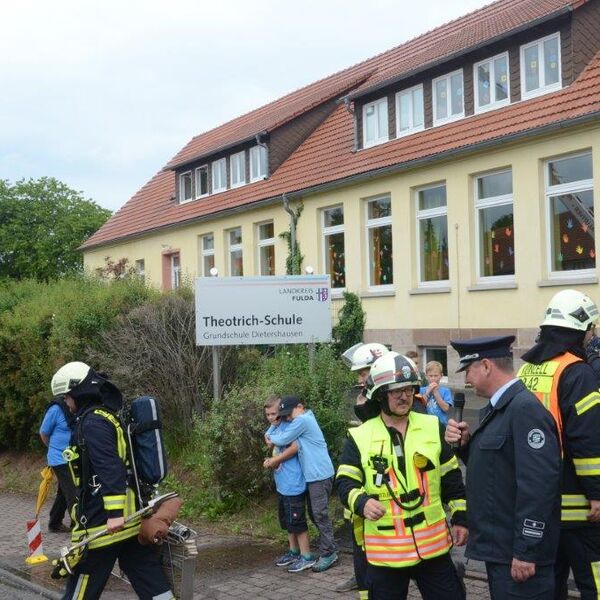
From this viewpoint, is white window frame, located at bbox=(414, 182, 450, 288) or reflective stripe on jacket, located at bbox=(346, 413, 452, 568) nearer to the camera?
reflective stripe on jacket, located at bbox=(346, 413, 452, 568)

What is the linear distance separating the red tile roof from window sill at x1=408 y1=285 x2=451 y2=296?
8.88 feet

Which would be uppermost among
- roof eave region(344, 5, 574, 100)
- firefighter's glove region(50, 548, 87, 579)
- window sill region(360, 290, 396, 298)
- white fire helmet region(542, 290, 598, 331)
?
roof eave region(344, 5, 574, 100)

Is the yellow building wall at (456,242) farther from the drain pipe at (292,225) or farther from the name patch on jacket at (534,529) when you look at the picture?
the name patch on jacket at (534,529)

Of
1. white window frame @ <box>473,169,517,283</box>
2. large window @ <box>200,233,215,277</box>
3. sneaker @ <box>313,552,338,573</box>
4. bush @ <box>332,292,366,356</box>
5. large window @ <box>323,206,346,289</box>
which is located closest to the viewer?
sneaker @ <box>313,552,338,573</box>

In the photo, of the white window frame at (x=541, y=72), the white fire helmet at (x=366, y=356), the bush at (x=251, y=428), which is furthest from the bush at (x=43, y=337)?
the white window frame at (x=541, y=72)

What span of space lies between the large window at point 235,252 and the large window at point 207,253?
1109 millimetres

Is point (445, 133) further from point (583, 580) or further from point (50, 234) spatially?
point (50, 234)

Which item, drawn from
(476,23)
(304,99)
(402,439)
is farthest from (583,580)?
(304,99)

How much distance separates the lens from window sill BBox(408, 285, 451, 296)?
19.1 m

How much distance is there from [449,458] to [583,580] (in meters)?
0.91

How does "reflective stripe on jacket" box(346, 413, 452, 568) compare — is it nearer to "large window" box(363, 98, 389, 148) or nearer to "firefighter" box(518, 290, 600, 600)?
"firefighter" box(518, 290, 600, 600)

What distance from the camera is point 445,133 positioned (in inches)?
764

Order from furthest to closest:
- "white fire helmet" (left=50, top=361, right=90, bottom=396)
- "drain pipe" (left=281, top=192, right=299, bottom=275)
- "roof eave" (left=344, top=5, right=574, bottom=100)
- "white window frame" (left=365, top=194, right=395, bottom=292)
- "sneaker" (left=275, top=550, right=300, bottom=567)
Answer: "drain pipe" (left=281, top=192, right=299, bottom=275) < "white window frame" (left=365, top=194, right=395, bottom=292) < "roof eave" (left=344, top=5, right=574, bottom=100) < "sneaker" (left=275, top=550, right=300, bottom=567) < "white fire helmet" (left=50, top=361, right=90, bottom=396)

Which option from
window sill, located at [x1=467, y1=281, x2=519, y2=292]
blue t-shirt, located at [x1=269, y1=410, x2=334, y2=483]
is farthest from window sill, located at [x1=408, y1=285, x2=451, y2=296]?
blue t-shirt, located at [x1=269, y1=410, x2=334, y2=483]
